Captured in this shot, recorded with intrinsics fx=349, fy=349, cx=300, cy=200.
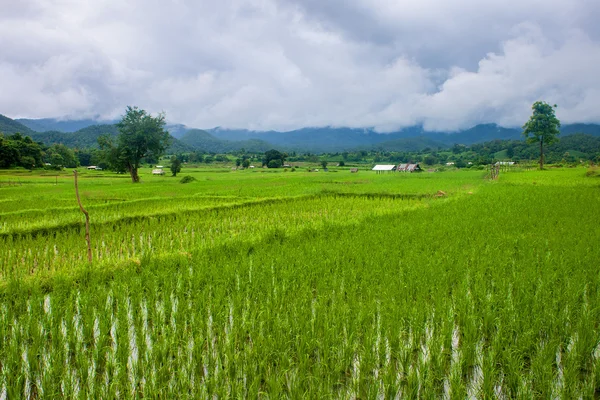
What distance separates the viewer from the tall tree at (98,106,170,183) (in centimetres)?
2694

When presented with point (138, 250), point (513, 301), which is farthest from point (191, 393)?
point (138, 250)

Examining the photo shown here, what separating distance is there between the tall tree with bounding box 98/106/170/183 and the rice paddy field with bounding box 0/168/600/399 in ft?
72.3

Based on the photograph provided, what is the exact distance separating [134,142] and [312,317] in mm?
27410

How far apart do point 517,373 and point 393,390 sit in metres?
0.91

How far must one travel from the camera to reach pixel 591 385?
7.94ft

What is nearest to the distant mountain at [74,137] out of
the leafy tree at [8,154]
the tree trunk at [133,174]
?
the leafy tree at [8,154]

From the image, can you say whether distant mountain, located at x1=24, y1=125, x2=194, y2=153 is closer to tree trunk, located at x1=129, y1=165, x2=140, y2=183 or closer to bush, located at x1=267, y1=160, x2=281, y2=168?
bush, located at x1=267, y1=160, x2=281, y2=168

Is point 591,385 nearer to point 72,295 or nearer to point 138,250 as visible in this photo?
point 72,295

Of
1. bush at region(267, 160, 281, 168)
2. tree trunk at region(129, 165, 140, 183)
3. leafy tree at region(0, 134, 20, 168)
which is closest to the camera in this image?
tree trunk at region(129, 165, 140, 183)

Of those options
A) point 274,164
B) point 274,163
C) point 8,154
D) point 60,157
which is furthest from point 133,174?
point 274,163

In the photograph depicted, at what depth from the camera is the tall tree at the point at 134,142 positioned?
26938mm

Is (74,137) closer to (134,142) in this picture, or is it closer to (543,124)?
(134,142)

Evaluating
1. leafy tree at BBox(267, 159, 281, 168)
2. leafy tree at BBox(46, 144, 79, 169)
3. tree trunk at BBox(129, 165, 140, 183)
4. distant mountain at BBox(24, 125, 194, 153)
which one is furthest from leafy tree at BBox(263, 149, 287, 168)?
tree trunk at BBox(129, 165, 140, 183)

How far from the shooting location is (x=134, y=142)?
27.0m
